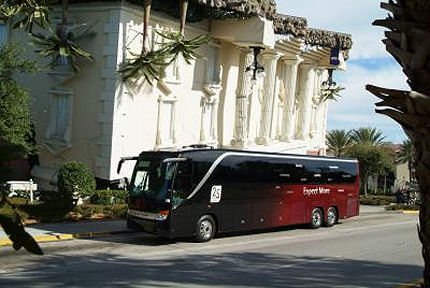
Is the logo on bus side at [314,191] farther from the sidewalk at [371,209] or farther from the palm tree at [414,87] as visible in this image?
the palm tree at [414,87]

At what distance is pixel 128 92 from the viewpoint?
947 inches

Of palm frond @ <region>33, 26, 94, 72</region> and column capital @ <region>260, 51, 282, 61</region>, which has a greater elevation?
column capital @ <region>260, 51, 282, 61</region>

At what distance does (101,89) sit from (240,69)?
916 cm

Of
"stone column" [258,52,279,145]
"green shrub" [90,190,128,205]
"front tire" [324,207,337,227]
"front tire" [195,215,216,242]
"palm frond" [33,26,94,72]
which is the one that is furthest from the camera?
"stone column" [258,52,279,145]

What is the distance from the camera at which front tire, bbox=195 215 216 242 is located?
57.3ft

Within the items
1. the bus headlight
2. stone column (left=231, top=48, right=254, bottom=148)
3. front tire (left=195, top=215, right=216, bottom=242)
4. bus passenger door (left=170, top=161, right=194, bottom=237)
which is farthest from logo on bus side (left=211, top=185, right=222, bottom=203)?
stone column (left=231, top=48, right=254, bottom=148)

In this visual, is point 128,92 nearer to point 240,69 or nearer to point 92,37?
point 92,37

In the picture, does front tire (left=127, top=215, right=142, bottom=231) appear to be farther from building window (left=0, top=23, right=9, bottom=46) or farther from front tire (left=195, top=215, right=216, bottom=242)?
building window (left=0, top=23, right=9, bottom=46)

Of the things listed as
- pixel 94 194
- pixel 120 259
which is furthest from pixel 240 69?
pixel 120 259

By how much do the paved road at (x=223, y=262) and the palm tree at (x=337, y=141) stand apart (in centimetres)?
4576

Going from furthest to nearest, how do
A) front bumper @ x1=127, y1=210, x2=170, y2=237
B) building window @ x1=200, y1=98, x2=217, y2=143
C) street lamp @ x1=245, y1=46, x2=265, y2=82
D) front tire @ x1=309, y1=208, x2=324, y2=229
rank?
street lamp @ x1=245, y1=46, x2=265, y2=82, building window @ x1=200, y1=98, x2=217, y2=143, front tire @ x1=309, y1=208, x2=324, y2=229, front bumper @ x1=127, y1=210, x2=170, y2=237

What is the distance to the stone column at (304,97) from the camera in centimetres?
3838

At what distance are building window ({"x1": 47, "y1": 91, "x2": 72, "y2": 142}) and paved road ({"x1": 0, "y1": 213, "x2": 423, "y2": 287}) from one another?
8443 millimetres

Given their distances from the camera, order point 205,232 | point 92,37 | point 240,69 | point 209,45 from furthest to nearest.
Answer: point 240,69
point 209,45
point 92,37
point 205,232
